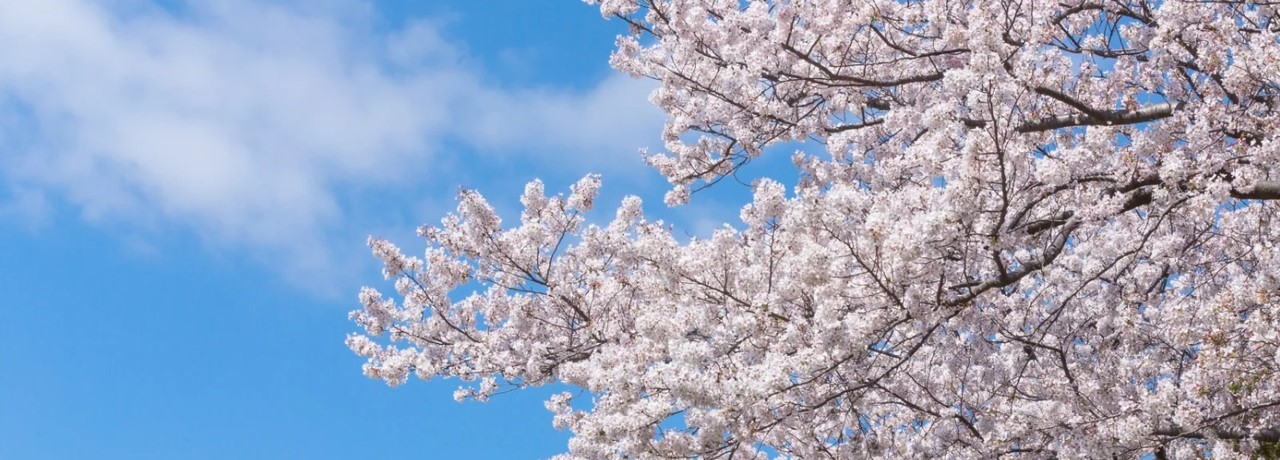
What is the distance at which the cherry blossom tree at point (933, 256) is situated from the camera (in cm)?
838

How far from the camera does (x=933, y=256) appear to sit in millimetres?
8172

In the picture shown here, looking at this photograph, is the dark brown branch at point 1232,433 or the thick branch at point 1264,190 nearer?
the thick branch at point 1264,190

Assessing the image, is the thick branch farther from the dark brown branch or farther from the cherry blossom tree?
the dark brown branch

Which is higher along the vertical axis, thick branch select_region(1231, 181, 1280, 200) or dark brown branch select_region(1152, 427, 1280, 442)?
thick branch select_region(1231, 181, 1280, 200)

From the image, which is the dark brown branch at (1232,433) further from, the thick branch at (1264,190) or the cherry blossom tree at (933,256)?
the thick branch at (1264,190)

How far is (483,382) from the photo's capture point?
13.3 m

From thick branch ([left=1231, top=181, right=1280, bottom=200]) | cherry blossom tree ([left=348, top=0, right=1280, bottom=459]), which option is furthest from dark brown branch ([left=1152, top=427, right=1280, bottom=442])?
thick branch ([left=1231, top=181, right=1280, bottom=200])

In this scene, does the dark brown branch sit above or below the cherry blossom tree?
below

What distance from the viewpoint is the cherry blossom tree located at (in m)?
8.38

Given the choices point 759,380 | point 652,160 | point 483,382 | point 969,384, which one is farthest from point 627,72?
point 759,380

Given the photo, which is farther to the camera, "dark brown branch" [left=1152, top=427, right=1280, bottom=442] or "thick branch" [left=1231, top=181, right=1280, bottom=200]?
"dark brown branch" [left=1152, top=427, right=1280, bottom=442]

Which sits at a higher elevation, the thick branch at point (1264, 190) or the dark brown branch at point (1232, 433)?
the thick branch at point (1264, 190)

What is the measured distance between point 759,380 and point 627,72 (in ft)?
20.6

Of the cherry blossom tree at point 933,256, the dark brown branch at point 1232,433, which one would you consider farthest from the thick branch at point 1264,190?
the dark brown branch at point 1232,433
